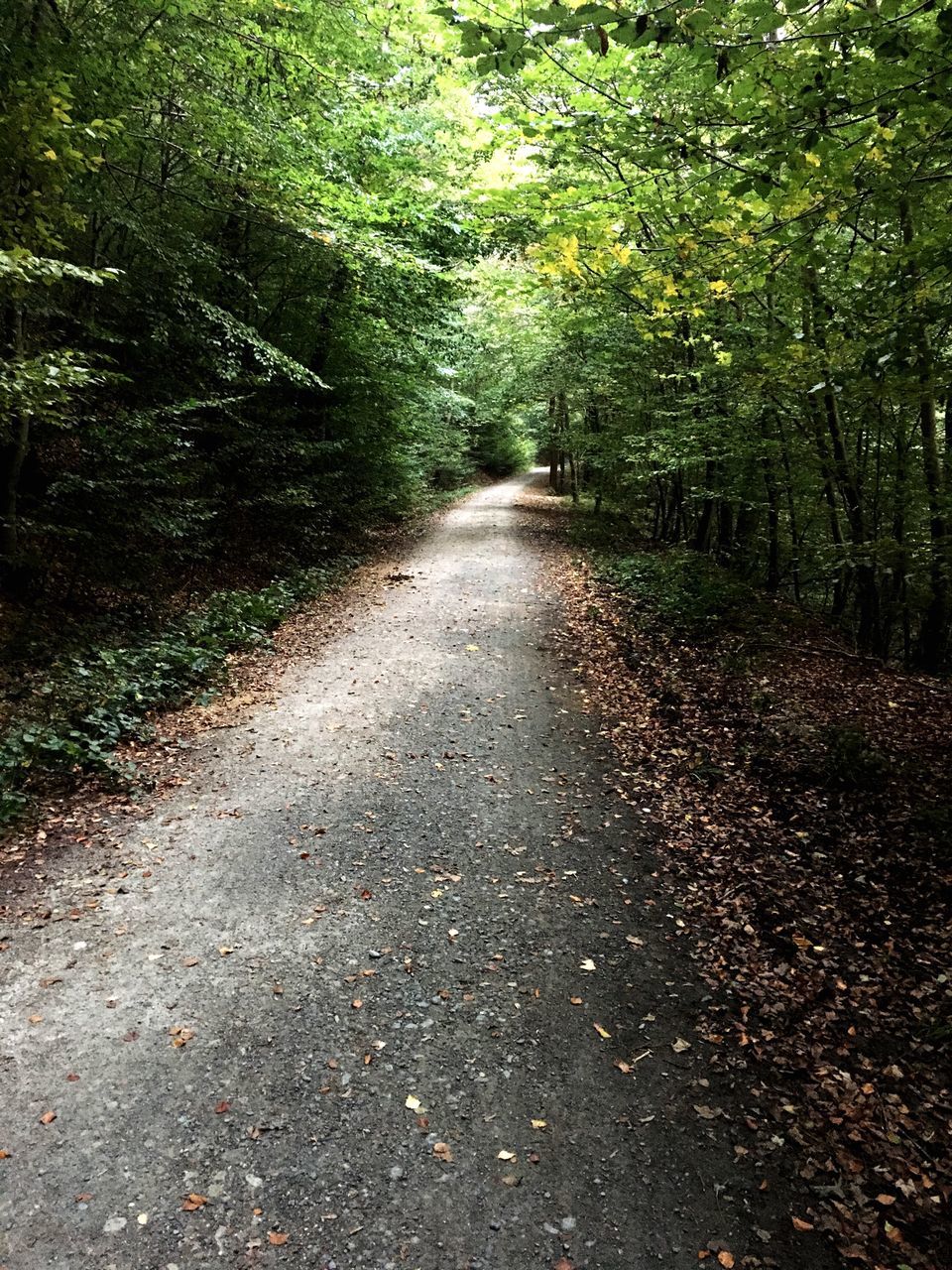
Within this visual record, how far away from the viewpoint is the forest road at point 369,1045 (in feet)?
8.98

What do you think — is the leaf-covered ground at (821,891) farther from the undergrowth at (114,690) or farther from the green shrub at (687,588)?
the undergrowth at (114,690)

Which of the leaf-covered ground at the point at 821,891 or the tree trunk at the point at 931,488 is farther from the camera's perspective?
the tree trunk at the point at 931,488

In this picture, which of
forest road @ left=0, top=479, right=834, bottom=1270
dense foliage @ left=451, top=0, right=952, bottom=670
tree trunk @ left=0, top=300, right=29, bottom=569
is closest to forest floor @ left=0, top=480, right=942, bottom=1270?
forest road @ left=0, top=479, right=834, bottom=1270

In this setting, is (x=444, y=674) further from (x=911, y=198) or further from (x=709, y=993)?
(x=911, y=198)

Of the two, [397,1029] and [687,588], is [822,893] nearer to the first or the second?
[397,1029]

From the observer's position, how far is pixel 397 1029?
3.68 m

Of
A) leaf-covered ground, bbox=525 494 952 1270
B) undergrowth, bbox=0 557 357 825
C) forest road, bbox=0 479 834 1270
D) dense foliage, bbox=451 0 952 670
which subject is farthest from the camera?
undergrowth, bbox=0 557 357 825

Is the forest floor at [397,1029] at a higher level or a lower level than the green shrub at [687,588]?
lower

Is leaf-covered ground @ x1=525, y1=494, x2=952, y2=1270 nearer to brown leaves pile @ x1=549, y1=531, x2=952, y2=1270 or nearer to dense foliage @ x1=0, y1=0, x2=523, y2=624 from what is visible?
brown leaves pile @ x1=549, y1=531, x2=952, y2=1270

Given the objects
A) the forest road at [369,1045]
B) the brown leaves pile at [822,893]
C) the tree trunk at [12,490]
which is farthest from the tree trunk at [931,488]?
the tree trunk at [12,490]

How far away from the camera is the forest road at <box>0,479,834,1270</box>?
8.98 feet

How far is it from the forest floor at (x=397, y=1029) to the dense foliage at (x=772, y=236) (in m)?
3.99

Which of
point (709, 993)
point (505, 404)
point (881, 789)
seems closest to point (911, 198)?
point (881, 789)

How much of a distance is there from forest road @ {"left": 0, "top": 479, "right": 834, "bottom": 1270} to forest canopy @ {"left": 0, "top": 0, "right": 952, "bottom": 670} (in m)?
3.89
